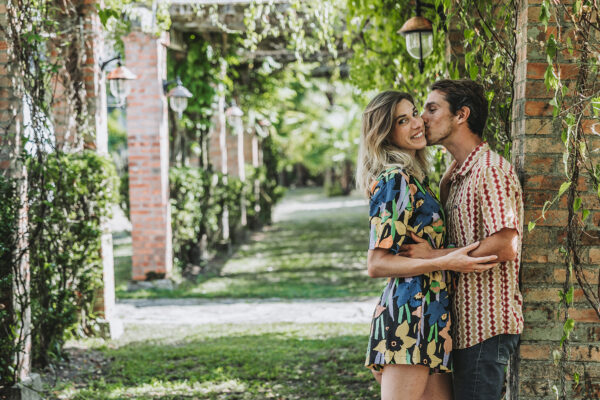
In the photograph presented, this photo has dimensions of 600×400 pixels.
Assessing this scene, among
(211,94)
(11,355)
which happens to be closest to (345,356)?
(11,355)

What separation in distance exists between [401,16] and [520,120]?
315 centimetres

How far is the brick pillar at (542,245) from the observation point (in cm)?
275

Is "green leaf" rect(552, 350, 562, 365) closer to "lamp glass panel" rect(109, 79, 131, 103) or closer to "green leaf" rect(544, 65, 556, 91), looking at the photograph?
"green leaf" rect(544, 65, 556, 91)

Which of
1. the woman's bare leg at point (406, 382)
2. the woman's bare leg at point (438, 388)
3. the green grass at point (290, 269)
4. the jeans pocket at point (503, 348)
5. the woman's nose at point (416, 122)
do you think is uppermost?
→ the woman's nose at point (416, 122)

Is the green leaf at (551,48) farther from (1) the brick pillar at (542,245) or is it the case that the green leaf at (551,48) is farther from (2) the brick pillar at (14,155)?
(2) the brick pillar at (14,155)

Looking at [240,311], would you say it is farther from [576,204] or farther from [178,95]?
[576,204]

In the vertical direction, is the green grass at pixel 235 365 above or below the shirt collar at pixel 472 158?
below

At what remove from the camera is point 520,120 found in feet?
9.24

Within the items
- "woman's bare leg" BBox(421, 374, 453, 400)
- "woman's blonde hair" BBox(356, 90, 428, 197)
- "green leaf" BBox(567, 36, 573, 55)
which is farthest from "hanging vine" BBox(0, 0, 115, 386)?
"green leaf" BBox(567, 36, 573, 55)

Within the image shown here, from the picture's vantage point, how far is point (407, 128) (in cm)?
270

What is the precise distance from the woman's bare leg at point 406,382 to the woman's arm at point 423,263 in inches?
14.8

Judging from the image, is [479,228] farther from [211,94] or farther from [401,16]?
[211,94]

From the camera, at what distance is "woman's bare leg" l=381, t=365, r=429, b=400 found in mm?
2541

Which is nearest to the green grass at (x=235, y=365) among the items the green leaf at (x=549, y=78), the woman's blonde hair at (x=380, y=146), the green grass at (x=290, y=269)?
the green grass at (x=290, y=269)
